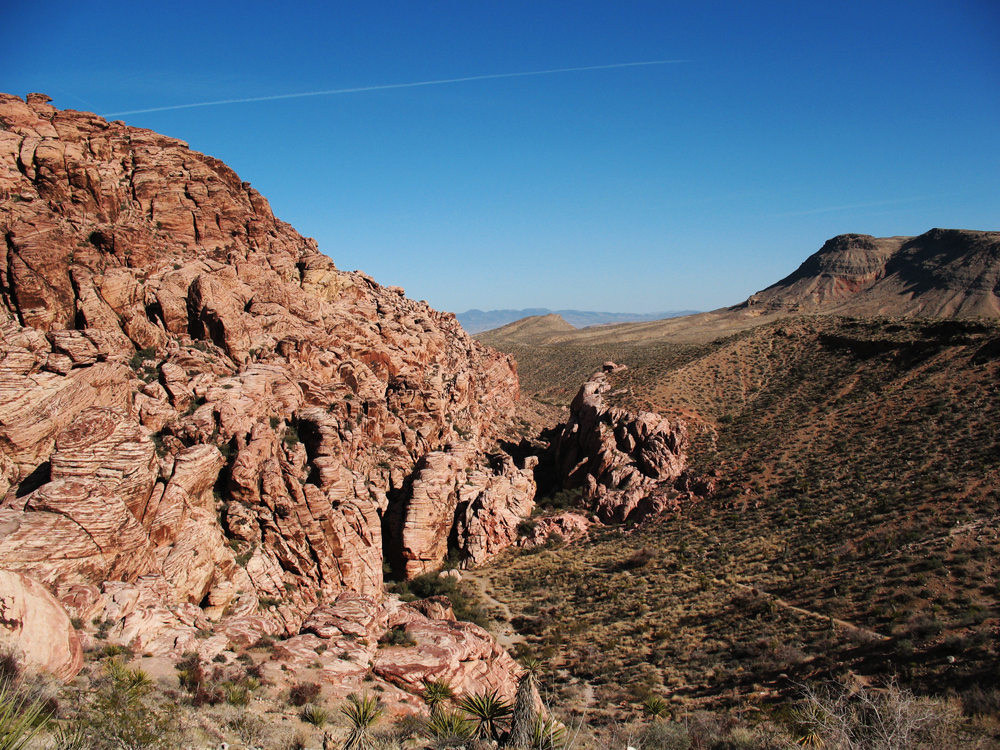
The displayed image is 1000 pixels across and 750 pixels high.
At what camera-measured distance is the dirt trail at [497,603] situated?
2773cm

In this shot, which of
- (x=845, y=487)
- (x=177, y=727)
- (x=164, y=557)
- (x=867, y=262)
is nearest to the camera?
(x=177, y=727)

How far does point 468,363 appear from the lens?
2240 inches

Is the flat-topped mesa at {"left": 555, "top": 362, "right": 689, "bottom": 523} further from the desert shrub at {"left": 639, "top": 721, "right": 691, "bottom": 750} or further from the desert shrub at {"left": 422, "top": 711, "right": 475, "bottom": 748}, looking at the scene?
the desert shrub at {"left": 422, "top": 711, "right": 475, "bottom": 748}

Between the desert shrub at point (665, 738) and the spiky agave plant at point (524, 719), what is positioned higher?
the spiky agave plant at point (524, 719)

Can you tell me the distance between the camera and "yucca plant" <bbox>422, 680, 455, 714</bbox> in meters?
18.9

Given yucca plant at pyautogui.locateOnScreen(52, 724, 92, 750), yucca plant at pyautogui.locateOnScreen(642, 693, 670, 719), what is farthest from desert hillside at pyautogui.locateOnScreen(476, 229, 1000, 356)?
yucca plant at pyautogui.locateOnScreen(52, 724, 92, 750)

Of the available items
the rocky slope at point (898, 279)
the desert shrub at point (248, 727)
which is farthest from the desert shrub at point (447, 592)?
the rocky slope at point (898, 279)

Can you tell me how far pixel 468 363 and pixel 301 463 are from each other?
97.3 ft

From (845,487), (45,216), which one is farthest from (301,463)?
(845,487)

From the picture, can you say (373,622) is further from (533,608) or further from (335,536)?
(533,608)

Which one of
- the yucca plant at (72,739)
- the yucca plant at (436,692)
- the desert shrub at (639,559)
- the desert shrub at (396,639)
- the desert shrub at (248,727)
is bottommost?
the desert shrub at (639,559)

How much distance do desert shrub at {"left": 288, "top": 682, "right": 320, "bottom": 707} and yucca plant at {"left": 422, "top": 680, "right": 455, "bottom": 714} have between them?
3890 millimetres

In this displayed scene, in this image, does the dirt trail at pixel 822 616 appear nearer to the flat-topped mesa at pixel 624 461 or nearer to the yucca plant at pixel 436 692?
the flat-topped mesa at pixel 624 461

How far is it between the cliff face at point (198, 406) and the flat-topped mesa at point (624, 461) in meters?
6.21
